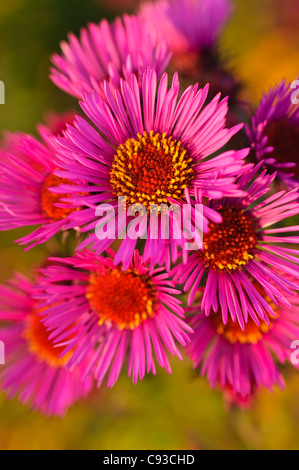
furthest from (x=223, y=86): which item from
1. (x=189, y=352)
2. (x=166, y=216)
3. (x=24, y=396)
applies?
(x=24, y=396)

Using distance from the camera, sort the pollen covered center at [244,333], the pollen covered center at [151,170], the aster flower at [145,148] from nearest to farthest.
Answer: the aster flower at [145,148] < the pollen covered center at [151,170] < the pollen covered center at [244,333]

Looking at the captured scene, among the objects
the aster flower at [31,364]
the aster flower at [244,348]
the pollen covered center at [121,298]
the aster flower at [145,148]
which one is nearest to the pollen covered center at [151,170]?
the aster flower at [145,148]

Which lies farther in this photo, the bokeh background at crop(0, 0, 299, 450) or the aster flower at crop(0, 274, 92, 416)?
the bokeh background at crop(0, 0, 299, 450)

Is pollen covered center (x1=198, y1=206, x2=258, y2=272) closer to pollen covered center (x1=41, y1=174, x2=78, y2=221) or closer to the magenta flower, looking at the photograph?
pollen covered center (x1=41, y1=174, x2=78, y2=221)

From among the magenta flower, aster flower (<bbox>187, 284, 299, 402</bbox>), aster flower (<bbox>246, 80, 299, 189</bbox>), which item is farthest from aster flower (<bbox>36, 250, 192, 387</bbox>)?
the magenta flower

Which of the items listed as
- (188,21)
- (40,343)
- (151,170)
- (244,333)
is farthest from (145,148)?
(188,21)

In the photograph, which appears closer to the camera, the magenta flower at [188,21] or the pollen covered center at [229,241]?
the pollen covered center at [229,241]

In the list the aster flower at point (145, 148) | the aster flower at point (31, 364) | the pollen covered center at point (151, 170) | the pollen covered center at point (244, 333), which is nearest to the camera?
the aster flower at point (145, 148)

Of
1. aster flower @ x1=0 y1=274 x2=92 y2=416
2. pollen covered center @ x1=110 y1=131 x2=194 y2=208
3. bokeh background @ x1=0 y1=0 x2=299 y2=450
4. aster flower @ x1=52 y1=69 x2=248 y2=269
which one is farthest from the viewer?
bokeh background @ x1=0 y1=0 x2=299 y2=450

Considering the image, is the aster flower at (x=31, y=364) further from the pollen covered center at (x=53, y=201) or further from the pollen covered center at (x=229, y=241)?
the pollen covered center at (x=229, y=241)
